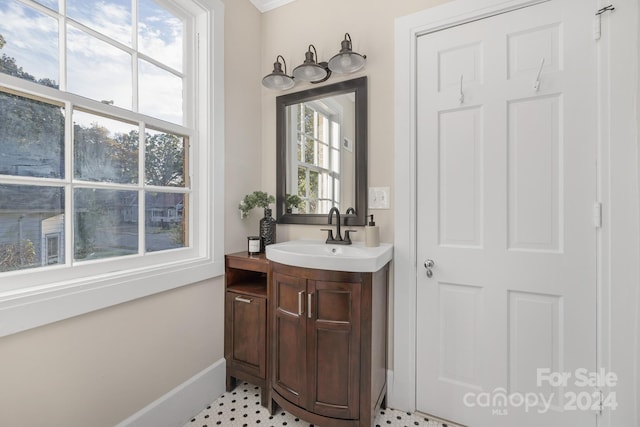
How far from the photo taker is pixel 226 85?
6.06ft

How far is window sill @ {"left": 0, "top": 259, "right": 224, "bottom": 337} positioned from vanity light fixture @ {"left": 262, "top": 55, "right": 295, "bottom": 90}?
1287 millimetres

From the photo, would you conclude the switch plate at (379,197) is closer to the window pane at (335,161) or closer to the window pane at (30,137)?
the window pane at (335,161)

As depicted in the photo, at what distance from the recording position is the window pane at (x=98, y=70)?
1.21m

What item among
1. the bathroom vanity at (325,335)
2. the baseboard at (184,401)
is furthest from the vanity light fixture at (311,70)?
the baseboard at (184,401)

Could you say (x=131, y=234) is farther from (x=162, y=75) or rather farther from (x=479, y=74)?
(x=479, y=74)

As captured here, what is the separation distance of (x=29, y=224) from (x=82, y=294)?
335 millimetres

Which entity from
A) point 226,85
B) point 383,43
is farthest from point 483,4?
point 226,85

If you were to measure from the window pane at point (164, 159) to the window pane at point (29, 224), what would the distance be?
41cm

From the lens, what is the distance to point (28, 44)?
42.6 inches

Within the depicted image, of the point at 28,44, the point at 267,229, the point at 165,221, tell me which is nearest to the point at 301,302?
the point at 267,229

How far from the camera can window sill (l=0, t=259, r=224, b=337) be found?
971mm

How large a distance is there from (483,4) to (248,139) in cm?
159

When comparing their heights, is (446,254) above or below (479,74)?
below

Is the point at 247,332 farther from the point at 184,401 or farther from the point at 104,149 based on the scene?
the point at 104,149
